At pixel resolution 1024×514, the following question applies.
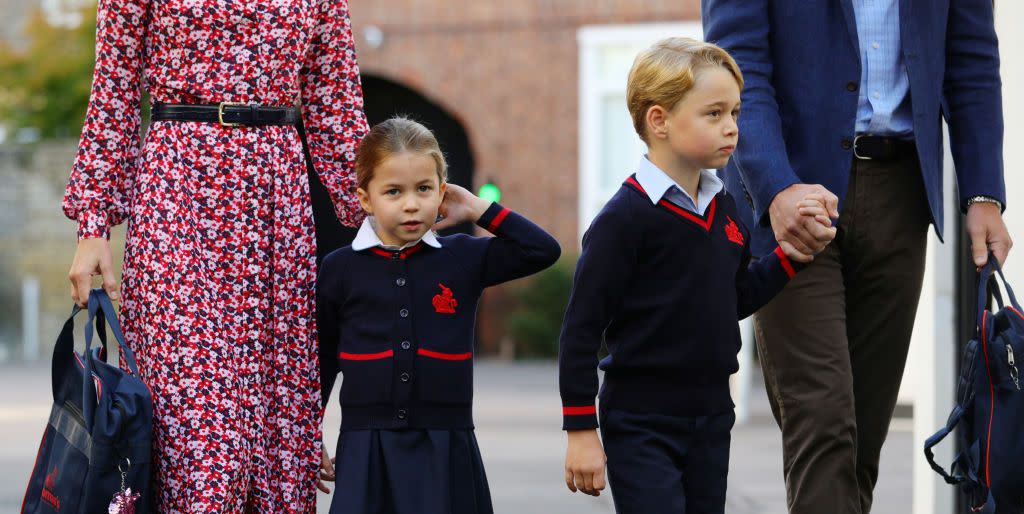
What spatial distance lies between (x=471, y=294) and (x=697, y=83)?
0.74m

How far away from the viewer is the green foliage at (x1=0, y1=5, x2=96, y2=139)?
71.0 feet

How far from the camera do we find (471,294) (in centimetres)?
377

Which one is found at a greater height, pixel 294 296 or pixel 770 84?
pixel 770 84

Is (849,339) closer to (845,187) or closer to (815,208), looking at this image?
(845,187)

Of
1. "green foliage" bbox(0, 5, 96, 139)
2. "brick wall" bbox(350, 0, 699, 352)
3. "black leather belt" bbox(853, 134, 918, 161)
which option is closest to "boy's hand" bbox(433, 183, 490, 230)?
"black leather belt" bbox(853, 134, 918, 161)

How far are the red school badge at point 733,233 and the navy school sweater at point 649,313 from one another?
0.16ft

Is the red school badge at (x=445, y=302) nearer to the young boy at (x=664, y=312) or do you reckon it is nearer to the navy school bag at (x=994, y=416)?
the young boy at (x=664, y=312)

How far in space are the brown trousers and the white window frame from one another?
14.3 metres

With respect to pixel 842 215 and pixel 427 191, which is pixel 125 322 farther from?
pixel 842 215

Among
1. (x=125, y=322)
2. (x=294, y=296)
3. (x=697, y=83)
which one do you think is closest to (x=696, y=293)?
(x=697, y=83)

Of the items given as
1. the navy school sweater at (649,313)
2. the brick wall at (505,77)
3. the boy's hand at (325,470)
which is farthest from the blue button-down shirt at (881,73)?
the brick wall at (505,77)

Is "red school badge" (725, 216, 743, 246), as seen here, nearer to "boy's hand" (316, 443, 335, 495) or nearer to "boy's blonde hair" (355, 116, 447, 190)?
"boy's blonde hair" (355, 116, 447, 190)

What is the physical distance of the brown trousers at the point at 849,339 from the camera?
3.59 metres

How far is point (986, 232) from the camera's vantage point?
383cm
